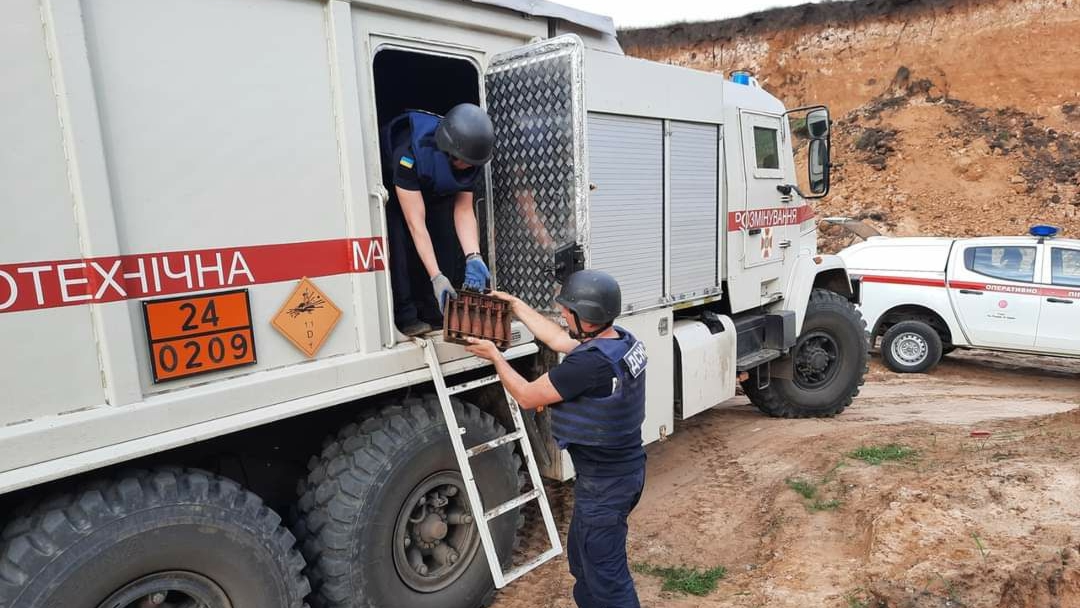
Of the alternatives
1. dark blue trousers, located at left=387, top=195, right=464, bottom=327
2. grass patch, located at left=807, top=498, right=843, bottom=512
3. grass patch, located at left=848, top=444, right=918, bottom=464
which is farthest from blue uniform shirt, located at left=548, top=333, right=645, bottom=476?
grass patch, located at left=848, top=444, right=918, bottom=464

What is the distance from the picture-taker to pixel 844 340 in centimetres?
663

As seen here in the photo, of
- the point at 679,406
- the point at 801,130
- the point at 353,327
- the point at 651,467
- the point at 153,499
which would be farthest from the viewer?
the point at 801,130

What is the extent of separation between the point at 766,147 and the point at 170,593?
17.0 ft

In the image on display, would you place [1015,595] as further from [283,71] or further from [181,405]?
[283,71]

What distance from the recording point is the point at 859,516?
4258 millimetres

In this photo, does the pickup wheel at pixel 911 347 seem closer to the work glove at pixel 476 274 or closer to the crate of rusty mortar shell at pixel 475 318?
the work glove at pixel 476 274

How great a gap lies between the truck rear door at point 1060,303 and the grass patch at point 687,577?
7.18 metres

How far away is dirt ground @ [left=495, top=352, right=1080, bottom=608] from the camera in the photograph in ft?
11.1

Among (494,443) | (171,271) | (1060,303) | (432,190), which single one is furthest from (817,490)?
(1060,303)

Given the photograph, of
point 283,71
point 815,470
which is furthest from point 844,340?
point 283,71

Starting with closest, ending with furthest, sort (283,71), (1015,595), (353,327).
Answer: (283,71), (353,327), (1015,595)

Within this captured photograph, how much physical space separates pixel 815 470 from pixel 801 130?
3054 mm

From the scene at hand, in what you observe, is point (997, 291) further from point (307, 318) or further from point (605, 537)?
point (307, 318)

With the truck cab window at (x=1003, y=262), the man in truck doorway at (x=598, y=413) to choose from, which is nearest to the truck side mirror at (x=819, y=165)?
the man in truck doorway at (x=598, y=413)
